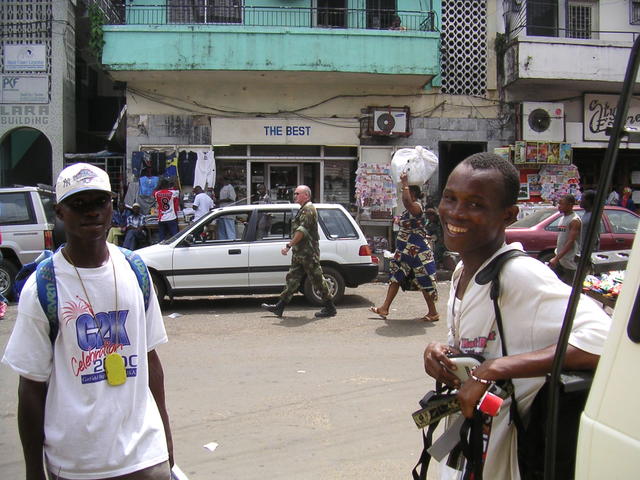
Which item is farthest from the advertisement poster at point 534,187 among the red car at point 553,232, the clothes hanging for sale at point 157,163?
the clothes hanging for sale at point 157,163

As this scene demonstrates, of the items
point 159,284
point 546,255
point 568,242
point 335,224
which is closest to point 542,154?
point 546,255

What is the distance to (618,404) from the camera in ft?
4.40

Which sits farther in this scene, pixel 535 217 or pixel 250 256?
pixel 535 217

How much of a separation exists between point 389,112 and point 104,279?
1395 cm

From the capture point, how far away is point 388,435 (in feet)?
14.8

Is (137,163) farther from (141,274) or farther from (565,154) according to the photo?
(141,274)

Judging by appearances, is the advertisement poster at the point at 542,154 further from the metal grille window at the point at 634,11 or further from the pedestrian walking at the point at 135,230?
the pedestrian walking at the point at 135,230

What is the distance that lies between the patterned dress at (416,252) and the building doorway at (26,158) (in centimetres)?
1216

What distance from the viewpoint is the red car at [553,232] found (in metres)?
11.8

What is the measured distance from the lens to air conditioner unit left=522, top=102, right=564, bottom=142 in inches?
625

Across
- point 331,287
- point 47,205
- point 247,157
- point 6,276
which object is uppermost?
point 247,157

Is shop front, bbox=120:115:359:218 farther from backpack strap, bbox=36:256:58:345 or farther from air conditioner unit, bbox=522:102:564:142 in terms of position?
backpack strap, bbox=36:256:58:345

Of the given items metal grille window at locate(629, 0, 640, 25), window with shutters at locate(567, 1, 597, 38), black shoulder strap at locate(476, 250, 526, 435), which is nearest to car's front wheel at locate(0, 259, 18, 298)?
black shoulder strap at locate(476, 250, 526, 435)

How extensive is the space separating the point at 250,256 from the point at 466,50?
381 inches
